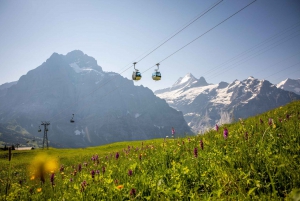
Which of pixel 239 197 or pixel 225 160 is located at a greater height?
pixel 225 160

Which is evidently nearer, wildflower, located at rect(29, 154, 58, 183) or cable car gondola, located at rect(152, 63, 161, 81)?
wildflower, located at rect(29, 154, 58, 183)

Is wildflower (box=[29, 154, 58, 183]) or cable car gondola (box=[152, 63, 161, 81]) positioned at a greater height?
cable car gondola (box=[152, 63, 161, 81])

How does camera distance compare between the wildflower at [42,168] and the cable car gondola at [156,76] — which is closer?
the wildflower at [42,168]

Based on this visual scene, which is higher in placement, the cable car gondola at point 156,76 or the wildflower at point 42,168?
the cable car gondola at point 156,76

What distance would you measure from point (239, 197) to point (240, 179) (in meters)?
0.62

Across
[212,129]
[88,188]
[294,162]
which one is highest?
[212,129]

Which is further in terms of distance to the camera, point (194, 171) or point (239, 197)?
point (194, 171)

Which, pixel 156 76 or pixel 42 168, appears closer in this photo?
pixel 42 168

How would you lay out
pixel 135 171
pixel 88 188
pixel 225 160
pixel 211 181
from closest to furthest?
pixel 211 181
pixel 225 160
pixel 88 188
pixel 135 171

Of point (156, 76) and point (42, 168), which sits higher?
point (156, 76)

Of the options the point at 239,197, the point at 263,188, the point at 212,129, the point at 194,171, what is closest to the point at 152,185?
the point at 194,171

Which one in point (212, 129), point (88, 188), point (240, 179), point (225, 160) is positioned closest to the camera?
point (240, 179)

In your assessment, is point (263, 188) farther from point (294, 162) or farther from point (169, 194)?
point (169, 194)

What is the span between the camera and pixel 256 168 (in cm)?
346
